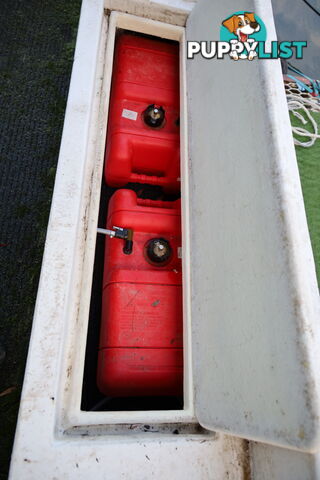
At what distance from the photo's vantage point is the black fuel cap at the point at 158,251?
1.05 meters

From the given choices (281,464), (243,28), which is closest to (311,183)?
(243,28)

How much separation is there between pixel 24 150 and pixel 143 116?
63cm

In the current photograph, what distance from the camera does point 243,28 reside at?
0.89m

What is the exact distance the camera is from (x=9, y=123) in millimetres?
1519

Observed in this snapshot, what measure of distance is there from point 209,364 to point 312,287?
354 millimetres

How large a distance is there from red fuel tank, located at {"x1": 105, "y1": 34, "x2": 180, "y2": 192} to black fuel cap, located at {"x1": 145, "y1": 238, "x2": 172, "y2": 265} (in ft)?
1.23

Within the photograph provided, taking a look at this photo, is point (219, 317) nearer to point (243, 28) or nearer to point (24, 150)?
point (243, 28)

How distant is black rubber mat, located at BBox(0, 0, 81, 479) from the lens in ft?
3.97

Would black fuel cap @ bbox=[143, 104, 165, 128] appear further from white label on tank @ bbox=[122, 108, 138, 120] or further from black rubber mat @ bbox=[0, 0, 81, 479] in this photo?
black rubber mat @ bbox=[0, 0, 81, 479]

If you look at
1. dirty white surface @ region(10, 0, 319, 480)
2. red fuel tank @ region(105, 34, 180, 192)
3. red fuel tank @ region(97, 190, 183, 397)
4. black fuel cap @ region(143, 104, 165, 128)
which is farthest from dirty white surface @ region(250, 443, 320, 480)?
black fuel cap @ region(143, 104, 165, 128)

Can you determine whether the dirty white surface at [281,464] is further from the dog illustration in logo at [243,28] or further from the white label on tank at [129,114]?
the white label on tank at [129,114]

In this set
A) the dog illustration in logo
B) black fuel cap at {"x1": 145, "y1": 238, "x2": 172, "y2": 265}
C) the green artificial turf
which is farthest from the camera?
the green artificial turf

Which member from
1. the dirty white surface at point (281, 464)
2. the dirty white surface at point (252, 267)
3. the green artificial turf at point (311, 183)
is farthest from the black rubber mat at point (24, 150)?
the green artificial turf at point (311, 183)

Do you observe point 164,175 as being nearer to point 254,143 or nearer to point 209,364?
point 254,143
